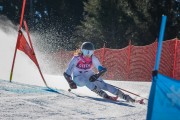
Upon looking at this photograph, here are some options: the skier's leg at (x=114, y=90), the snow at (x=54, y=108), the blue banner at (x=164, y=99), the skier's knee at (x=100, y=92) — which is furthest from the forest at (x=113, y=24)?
the blue banner at (x=164, y=99)

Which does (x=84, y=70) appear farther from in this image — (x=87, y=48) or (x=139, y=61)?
(x=139, y=61)

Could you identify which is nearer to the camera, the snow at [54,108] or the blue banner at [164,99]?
the blue banner at [164,99]

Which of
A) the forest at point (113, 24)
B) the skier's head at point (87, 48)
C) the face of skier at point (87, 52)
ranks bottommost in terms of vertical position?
the face of skier at point (87, 52)


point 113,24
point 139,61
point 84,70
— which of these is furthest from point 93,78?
point 113,24

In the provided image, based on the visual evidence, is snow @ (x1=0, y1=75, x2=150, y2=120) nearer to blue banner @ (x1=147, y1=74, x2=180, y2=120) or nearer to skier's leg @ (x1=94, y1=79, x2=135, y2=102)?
skier's leg @ (x1=94, y1=79, x2=135, y2=102)

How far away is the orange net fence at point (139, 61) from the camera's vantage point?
17.0 metres

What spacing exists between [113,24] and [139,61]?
642 inches

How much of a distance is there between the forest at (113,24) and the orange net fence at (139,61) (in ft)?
33.7

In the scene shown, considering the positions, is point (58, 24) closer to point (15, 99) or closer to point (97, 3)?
point (97, 3)

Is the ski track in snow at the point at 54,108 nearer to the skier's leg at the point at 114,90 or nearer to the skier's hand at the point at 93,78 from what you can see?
the skier's leg at the point at 114,90

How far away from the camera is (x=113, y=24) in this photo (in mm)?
35000

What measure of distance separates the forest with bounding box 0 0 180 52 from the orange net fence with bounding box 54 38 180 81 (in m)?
10.3

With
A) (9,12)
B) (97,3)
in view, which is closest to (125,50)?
(97,3)

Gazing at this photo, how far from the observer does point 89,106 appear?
677cm
